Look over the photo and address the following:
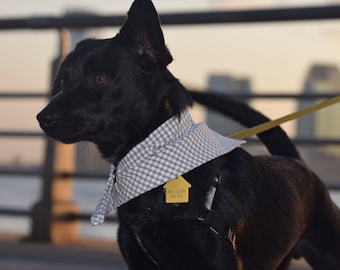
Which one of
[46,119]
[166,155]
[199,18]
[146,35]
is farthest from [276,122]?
[199,18]

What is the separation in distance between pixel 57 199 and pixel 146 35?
2.89m

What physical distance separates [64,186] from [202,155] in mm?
2968

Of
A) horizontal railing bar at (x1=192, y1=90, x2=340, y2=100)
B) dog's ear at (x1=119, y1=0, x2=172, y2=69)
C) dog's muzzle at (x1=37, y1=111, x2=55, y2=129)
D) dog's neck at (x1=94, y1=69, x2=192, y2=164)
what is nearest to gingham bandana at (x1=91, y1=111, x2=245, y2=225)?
dog's neck at (x1=94, y1=69, x2=192, y2=164)

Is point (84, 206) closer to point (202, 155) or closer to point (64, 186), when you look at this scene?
point (64, 186)

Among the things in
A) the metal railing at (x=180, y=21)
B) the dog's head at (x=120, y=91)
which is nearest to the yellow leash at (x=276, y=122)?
the dog's head at (x=120, y=91)

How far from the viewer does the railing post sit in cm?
557

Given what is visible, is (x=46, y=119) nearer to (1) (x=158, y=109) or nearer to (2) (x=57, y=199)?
(1) (x=158, y=109)

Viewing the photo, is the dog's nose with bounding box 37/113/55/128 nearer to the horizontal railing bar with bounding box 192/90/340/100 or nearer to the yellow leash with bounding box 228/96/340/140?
the yellow leash with bounding box 228/96/340/140

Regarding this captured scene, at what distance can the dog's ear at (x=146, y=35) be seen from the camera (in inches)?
117

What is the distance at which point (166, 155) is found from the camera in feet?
9.89

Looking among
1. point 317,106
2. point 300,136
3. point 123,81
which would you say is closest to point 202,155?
point 123,81

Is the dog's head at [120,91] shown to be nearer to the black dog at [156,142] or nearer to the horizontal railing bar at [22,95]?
the black dog at [156,142]

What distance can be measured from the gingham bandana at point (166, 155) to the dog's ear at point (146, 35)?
242mm

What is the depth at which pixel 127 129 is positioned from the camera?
9.96ft
